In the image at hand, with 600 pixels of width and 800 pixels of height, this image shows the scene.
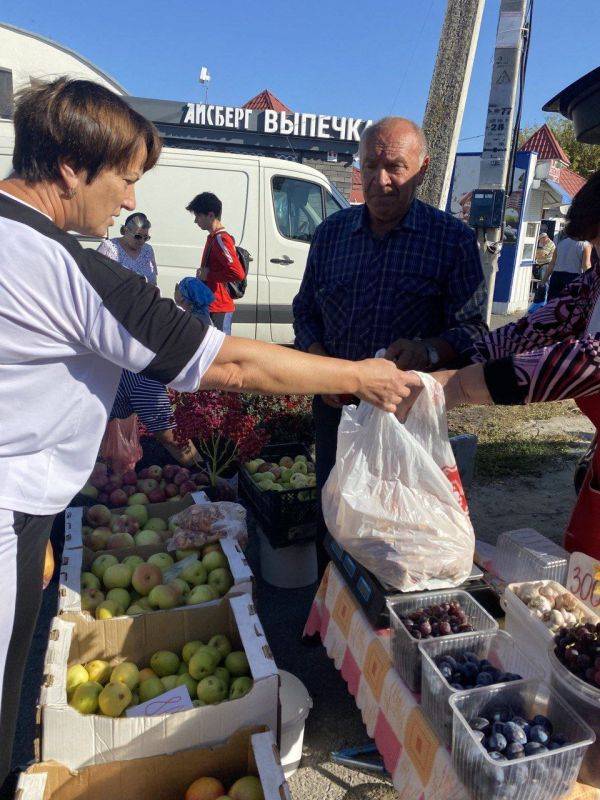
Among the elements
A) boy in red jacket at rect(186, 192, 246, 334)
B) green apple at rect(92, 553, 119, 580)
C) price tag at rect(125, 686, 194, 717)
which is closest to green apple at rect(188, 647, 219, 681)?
price tag at rect(125, 686, 194, 717)

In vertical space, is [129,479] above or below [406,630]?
below

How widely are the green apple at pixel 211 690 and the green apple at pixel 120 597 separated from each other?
50 centimetres

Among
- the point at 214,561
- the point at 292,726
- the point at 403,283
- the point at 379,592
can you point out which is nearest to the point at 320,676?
the point at 292,726

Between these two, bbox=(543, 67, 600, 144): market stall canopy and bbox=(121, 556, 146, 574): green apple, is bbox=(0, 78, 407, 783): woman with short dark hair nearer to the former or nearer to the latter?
bbox=(121, 556, 146, 574): green apple

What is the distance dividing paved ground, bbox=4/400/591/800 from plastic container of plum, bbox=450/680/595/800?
1051 mm

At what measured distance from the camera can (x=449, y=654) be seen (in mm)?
1415

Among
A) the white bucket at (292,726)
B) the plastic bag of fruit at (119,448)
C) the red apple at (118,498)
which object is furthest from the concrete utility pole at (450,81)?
the white bucket at (292,726)

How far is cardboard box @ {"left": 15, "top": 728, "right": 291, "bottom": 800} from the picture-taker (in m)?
1.40

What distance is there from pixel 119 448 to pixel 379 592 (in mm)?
2343

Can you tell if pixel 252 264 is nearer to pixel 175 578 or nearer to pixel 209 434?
pixel 209 434

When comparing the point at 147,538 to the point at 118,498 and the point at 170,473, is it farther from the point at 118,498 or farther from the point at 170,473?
the point at 170,473

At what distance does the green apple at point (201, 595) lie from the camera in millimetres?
2152

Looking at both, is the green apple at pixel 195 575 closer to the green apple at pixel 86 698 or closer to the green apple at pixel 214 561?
the green apple at pixel 214 561

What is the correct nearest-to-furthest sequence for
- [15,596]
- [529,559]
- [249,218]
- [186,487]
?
Result: [15,596]
[529,559]
[186,487]
[249,218]
